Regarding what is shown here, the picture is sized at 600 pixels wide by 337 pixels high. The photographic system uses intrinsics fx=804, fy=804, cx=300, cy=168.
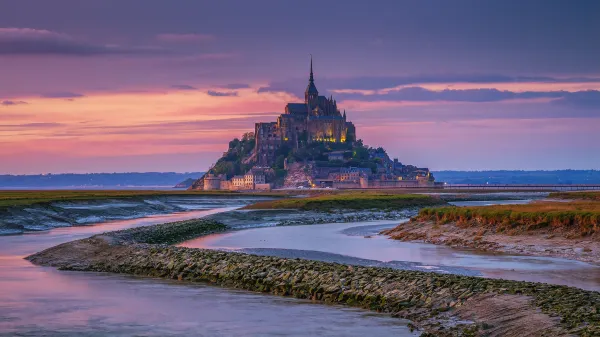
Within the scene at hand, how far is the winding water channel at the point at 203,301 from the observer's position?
2097cm

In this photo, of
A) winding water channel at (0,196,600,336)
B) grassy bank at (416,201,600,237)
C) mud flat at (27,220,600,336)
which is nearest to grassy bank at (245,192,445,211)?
grassy bank at (416,201,600,237)

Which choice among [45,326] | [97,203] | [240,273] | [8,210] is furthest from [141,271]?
[97,203]

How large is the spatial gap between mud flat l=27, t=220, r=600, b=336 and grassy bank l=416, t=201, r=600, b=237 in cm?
1522

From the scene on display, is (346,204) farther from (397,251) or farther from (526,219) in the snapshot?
(397,251)

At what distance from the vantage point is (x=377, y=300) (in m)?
22.9

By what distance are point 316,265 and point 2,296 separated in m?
10.5

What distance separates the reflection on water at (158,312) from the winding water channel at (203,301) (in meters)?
0.03

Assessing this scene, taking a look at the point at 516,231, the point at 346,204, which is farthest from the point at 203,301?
the point at 346,204

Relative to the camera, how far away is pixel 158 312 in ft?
77.4

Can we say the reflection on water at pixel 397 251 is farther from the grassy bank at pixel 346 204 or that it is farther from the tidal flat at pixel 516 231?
the grassy bank at pixel 346 204

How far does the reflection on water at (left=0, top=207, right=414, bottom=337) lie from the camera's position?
2075cm

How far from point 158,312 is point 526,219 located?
23.9m

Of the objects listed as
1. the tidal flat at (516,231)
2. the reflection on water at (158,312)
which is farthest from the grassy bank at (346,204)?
the reflection on water at (158,312)

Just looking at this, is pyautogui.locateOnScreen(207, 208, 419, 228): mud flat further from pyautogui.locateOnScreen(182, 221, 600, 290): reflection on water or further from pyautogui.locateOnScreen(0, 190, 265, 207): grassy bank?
pyautogui.locateOnScreen(0, 190, 265, 207): grassy bank
